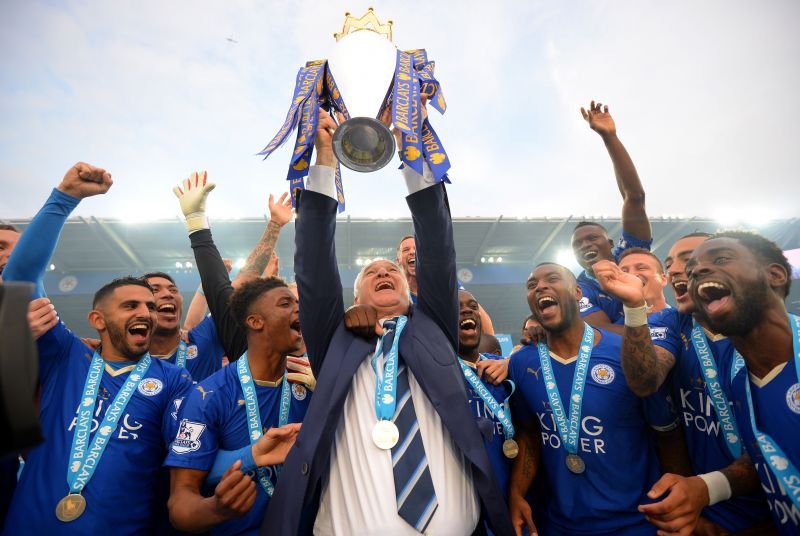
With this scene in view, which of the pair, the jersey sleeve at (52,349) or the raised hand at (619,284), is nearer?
the raised hand at (619,284)

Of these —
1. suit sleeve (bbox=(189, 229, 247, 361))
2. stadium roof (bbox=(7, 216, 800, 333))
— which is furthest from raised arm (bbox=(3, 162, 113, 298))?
stadium roof (bbox=(7, 216, 800, 333))

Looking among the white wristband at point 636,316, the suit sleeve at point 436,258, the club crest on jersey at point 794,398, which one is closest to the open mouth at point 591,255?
the white wristband at point 636,316

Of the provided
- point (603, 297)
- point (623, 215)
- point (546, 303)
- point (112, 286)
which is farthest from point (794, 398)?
point (112, 286)

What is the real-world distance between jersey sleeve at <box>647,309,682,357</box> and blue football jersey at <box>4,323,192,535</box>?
2980 mm

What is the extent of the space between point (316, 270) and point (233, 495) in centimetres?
98

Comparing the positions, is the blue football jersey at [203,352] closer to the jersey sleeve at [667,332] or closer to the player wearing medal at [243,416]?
the player wearing medal at [243,416]

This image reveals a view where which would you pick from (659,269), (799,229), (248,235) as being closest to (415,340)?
(659,269)

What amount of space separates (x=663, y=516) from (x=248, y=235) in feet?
52.0

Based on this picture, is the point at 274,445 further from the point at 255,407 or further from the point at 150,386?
the point at 150,386

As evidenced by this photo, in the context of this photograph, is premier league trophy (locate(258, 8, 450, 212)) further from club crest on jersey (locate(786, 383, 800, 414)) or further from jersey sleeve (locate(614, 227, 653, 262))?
jersey sleeve (locate(614, 227, 653, 262))

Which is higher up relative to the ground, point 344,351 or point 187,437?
point 344,351

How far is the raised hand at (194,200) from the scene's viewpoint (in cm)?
354

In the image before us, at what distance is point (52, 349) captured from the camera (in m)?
2.53

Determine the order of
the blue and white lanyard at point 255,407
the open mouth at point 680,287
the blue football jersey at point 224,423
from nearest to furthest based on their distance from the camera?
the blue football jersey at point 224,423, the blue and white lanyard at point 255,407, the open mouth at point 680,287
